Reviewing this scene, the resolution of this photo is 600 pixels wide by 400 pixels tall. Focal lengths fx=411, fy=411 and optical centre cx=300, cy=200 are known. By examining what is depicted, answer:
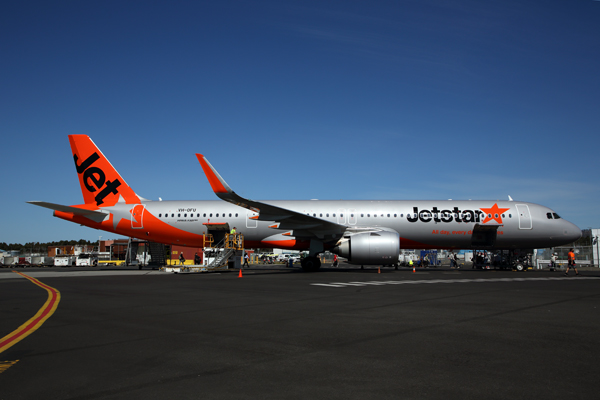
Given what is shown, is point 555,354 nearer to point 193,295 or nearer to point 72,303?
point 193,295

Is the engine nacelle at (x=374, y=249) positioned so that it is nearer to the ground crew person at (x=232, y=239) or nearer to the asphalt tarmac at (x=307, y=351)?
the ground crew person at (x=232, y=239)

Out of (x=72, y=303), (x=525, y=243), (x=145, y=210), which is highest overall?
(x=145, y=210)

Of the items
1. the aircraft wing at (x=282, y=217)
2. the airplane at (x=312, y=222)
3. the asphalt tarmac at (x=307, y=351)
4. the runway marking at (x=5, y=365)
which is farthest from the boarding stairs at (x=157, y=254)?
the runway marking at (x=5, y=365)

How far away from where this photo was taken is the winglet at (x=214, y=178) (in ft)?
63.7

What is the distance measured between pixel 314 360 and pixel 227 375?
1014 mm

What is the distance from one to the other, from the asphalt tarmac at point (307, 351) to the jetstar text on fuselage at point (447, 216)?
15.5 m

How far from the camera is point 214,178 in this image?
19.8 metres

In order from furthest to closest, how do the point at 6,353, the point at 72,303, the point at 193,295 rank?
1. the point at 193,295
2. the point at 72,303
3. the point at 6,353

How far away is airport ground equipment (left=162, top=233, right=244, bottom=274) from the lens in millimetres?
24348

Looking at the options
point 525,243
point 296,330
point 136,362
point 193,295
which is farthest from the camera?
point 525,243

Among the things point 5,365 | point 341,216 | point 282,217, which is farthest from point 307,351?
point 341,216

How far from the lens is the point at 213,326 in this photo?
21.9ft

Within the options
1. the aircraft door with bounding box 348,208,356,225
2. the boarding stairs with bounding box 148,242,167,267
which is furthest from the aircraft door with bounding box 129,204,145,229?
the aircraft door with bounding box 348,208,356,225

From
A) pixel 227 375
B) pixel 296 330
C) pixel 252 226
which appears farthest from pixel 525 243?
pixel 227 375
